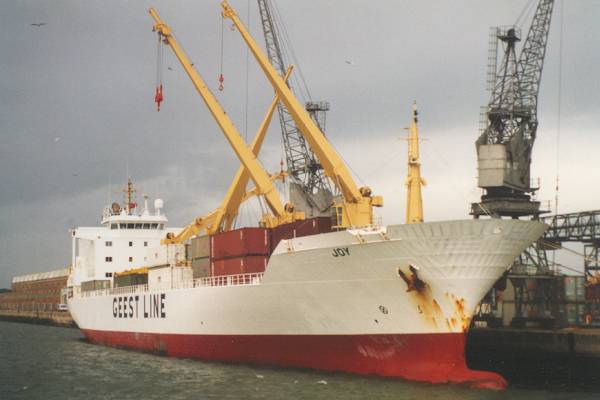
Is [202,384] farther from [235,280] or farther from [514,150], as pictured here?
[514,150]

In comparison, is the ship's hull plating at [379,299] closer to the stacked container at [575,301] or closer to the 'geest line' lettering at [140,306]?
the 'geest line' lettering at [140,306]

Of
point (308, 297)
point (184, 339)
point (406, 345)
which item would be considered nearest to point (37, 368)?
point (184, 339)

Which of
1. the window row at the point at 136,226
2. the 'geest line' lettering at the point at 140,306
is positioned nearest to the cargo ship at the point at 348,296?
the 'geest line' lettering at the point at 140,306

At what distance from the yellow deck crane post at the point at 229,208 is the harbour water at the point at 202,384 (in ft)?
27.5

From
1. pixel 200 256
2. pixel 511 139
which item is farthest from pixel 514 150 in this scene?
pixel 200 256

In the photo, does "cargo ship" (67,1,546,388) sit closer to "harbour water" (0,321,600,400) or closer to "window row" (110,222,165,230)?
"harbour water" (0,321,600,400)

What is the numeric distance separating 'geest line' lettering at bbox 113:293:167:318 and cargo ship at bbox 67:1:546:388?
0.10 m

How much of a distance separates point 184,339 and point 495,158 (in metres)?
21.5

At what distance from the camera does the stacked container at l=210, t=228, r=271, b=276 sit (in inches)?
1219

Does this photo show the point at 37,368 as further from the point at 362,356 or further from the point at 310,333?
the point at 362,356

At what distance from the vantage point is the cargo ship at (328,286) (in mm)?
24578

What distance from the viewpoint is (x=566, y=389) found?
25984 mm

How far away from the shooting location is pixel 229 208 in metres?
40.7

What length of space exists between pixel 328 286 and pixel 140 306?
15.4 meters
